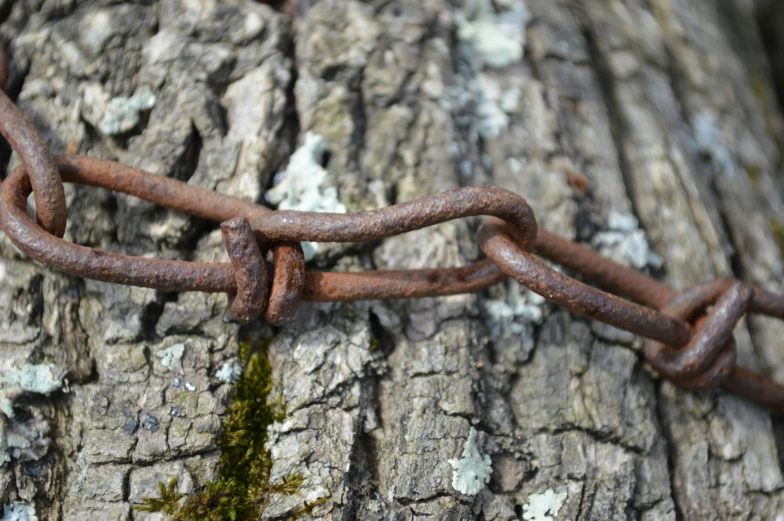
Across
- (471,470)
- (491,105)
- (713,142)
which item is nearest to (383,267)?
(471,470)

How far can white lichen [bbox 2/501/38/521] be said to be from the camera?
1.46 meters

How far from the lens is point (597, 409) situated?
1726 millimetres

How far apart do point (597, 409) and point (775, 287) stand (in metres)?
0.90

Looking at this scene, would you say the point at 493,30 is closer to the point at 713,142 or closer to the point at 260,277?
the point at 713,142

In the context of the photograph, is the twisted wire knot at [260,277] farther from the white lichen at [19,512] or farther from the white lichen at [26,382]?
the white lichen at [19,512]

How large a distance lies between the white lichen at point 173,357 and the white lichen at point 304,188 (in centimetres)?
42

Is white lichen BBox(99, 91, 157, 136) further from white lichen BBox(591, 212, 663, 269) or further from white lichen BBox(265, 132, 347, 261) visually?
white lichen BBox(591, 212, 663, 269)

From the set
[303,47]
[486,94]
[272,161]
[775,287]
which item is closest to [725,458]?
[775,287]

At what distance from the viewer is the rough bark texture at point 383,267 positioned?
1531 mm

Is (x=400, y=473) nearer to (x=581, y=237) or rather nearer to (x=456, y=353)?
(x=456, y=353)

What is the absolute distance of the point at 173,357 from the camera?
158 centimetres

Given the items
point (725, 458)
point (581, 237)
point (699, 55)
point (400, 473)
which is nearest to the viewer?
point (400, 473)

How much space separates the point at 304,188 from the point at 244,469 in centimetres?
76

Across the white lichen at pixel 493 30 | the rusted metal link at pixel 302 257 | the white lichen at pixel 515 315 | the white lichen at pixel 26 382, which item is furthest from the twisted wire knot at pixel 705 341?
the white lichen at pixel 26 382
